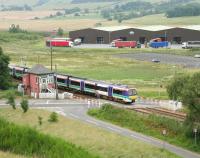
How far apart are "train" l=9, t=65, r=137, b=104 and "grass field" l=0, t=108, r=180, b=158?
9570 millimetres

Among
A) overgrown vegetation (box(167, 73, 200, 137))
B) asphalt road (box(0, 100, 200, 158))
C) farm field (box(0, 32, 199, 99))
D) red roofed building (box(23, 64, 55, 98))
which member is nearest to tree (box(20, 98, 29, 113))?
asphalt road (box(0, 100, 200, 158))

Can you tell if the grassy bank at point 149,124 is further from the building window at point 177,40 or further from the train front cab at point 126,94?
the building window at point 177,40

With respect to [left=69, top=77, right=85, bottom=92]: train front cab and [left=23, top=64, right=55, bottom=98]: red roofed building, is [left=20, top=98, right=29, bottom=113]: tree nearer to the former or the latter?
[left=23, top=64, right=55, bottom=98]: red roofed building

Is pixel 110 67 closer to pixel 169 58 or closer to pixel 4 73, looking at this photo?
pixel 169 58

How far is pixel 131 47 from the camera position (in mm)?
136375

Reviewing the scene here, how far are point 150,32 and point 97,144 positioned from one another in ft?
345

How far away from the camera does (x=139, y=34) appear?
14688cm

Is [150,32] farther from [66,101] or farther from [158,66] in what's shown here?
[66,101]

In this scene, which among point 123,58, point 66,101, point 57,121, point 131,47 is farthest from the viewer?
point 131,47

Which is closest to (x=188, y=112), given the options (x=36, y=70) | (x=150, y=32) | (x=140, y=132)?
(x=140, y=132)

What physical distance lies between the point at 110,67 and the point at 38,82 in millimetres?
31767

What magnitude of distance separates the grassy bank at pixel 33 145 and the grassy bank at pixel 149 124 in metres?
18.2

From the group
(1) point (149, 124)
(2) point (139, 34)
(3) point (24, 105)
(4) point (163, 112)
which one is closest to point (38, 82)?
(3) point (24, 105)

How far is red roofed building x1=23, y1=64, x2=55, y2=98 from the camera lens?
6556 cm
